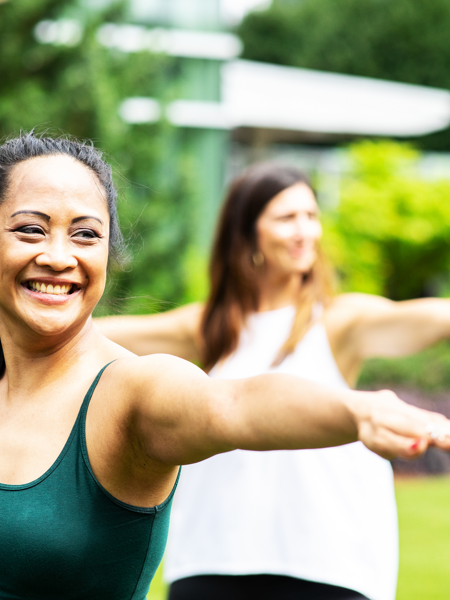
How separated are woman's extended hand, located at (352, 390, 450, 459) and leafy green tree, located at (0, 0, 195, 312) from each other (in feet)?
22.3

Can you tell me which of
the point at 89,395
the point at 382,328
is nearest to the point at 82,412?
the point at 89,395

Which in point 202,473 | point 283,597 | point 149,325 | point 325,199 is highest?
point 325,199

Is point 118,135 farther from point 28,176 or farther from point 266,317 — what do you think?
point 28,176

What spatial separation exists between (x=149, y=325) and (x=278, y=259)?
62 cm

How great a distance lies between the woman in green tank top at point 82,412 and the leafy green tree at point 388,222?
11016mm

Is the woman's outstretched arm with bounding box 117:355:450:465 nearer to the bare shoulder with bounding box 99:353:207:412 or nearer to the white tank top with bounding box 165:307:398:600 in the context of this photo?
the bare shoulder with bounding box 99:353:207:412

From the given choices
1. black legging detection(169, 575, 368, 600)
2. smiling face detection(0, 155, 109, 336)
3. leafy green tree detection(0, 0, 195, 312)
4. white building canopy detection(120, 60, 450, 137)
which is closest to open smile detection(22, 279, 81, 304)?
smiling face detection(0, 155, 109, 336)

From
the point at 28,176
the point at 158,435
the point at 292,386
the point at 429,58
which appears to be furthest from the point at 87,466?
the point at 429,58

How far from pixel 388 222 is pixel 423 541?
7.58 metres

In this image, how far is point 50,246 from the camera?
1786 millimetres

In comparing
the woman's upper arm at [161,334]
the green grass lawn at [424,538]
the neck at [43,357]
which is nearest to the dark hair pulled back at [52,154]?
the neck at [43,357]

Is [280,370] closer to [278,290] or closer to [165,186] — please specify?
[278,290]

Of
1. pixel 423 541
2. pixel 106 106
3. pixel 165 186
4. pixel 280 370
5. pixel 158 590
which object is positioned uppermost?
pixel 106 106

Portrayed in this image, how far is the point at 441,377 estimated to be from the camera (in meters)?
9.55
